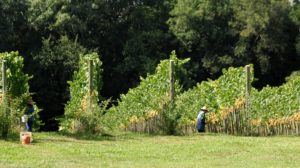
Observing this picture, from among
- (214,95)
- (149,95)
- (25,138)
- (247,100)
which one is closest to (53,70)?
(149,95)

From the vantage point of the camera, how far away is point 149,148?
45.1ft

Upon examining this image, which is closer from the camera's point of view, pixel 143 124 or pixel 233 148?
pixel 233 148

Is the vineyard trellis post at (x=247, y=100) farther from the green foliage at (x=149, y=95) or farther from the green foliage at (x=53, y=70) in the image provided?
the green foliage at (x=53, y=70)

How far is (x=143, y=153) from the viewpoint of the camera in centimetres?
1275

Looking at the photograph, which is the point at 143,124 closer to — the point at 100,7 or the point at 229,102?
the point at 229,102

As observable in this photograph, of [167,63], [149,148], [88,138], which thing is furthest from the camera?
[167,63]

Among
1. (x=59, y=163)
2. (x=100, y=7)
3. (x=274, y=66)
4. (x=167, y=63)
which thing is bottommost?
(x=59, y=163)

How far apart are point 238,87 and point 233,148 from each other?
6955 millimetres

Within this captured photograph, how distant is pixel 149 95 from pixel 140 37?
19.8m

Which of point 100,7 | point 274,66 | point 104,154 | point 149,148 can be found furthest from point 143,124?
point 274,66

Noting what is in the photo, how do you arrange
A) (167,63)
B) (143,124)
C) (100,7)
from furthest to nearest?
(100,7)
(167,63)
(143,124)

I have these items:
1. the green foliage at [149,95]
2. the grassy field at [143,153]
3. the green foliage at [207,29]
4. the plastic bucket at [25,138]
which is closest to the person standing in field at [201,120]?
the green foliage at [149,95]

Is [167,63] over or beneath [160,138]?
over

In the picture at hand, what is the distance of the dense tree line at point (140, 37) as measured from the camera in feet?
133
